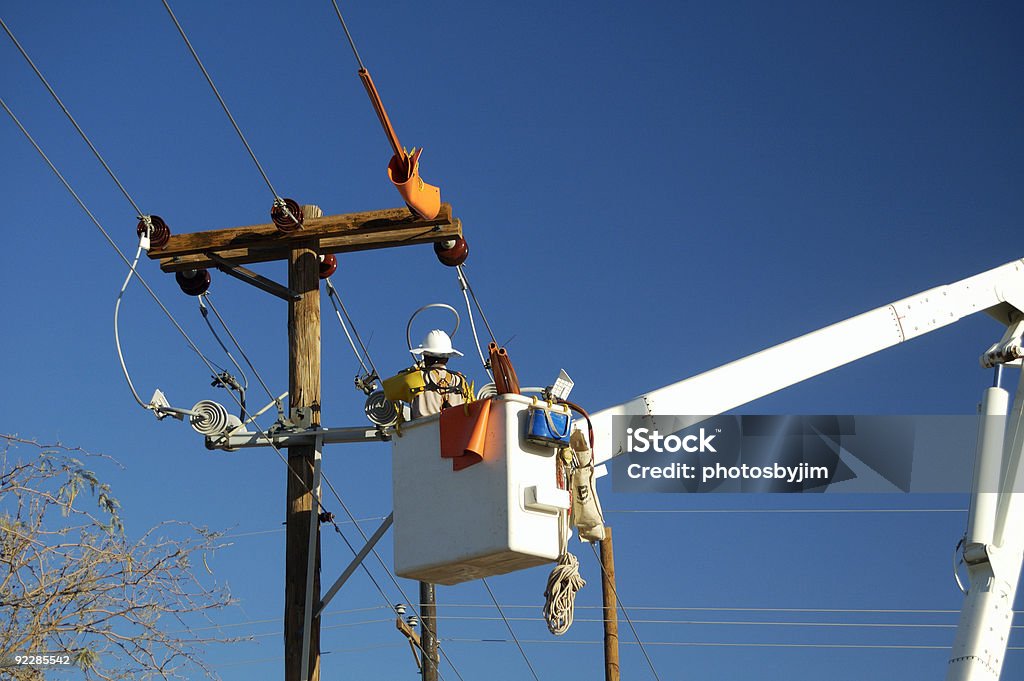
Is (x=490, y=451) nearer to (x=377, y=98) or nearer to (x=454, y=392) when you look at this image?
(x=454, y=392)

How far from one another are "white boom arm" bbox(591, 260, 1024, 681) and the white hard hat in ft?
12.8

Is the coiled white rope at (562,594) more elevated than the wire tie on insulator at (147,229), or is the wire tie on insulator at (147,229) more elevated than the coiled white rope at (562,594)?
the wire tie on insulator at (147,229)

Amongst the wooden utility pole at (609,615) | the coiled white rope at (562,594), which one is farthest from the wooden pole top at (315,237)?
the wooden utility pole at (609,615)

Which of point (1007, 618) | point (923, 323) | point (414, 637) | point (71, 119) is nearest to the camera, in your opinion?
point (71, 119)

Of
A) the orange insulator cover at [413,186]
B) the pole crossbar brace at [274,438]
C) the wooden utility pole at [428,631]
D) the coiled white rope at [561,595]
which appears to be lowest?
the coiled white rope at [561,595]

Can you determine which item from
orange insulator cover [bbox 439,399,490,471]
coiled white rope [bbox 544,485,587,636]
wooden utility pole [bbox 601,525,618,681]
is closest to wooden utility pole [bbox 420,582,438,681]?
wooden utility pole [bbox 601,525,618,681]

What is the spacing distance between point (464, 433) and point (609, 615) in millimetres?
9317

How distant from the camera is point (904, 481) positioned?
1708 centimetres

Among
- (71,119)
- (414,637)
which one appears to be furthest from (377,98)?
(414,637)

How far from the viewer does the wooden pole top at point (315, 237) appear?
1160 centimetres

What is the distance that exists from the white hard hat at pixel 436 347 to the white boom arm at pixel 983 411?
3.91 meters

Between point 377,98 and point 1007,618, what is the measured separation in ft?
31.5

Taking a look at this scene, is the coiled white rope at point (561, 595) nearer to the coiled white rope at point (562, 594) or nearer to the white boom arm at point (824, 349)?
the coiled white rope at point (562, 594)

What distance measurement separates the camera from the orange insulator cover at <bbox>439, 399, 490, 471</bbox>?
947 centimetres
